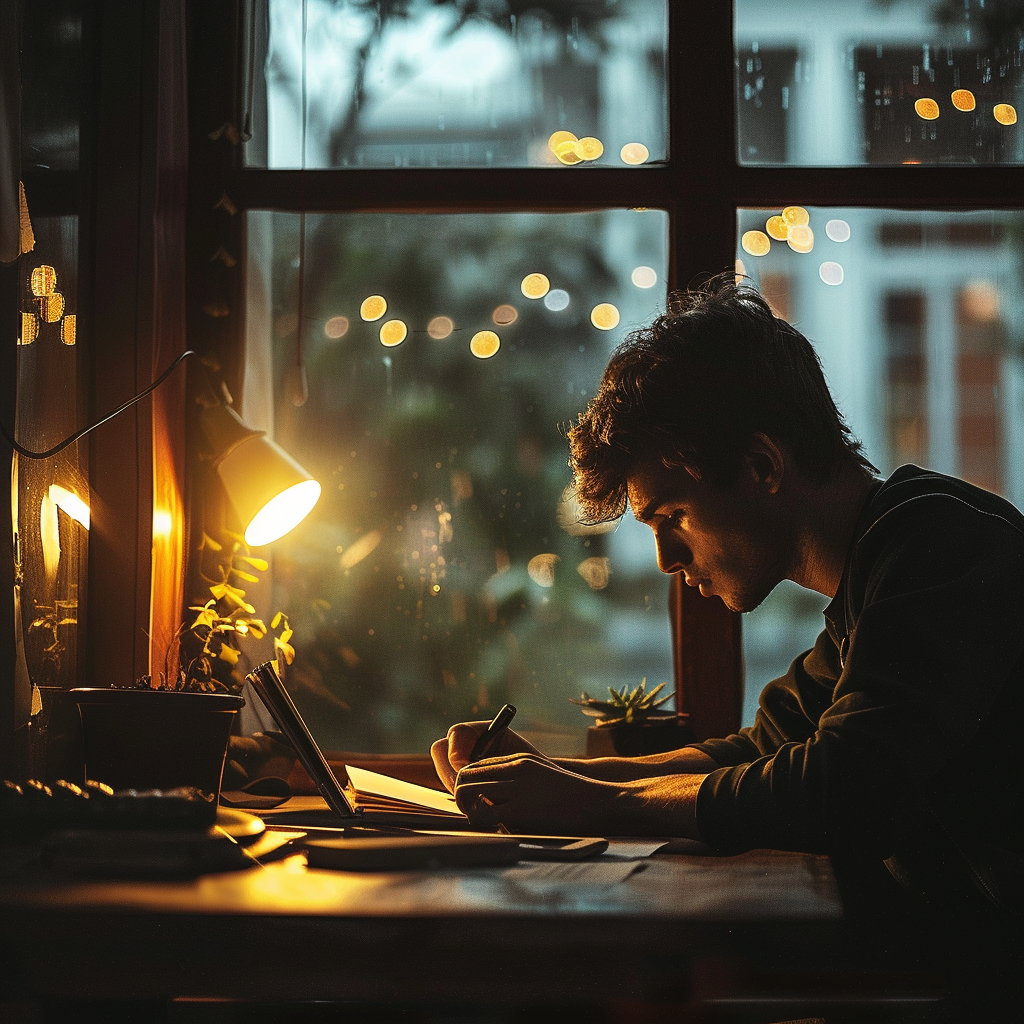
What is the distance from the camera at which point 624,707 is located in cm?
195

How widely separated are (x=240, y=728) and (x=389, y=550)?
17.4 inches

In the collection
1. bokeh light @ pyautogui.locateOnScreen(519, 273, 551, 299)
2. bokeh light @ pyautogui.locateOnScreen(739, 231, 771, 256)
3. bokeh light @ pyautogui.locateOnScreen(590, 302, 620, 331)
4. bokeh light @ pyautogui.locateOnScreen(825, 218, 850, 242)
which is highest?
bokeh light @ pyautogui.locateOnScreen(825, 218, 850, 242)

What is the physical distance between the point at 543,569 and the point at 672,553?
66 centimetres

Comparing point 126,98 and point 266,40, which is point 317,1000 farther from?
point 266,40

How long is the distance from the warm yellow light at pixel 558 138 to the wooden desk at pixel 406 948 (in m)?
1.67

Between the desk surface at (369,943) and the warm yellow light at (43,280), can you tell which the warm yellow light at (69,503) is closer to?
the warm yellow light at (43,280)

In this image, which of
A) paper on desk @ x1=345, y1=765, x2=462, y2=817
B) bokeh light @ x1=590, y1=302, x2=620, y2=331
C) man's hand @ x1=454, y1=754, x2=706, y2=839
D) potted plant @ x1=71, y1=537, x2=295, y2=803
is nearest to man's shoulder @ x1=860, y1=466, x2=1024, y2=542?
man's hand @ x1=454, y1=754, x2=706, y2=839

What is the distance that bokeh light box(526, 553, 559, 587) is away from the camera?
2.13 m

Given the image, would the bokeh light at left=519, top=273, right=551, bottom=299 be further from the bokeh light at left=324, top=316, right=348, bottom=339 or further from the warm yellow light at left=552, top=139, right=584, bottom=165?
the bokeh light at left=324, top=316, right=348, bottom=339

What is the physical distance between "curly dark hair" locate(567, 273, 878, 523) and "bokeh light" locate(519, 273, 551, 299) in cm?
64

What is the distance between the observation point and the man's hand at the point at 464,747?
155 cm

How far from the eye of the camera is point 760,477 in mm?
1426

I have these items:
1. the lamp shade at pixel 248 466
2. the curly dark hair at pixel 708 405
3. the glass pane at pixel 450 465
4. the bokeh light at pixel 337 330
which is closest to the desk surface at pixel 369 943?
the curly dark hair at pixel 708 405

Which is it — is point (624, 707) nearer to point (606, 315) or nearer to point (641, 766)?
point (641, 766)
